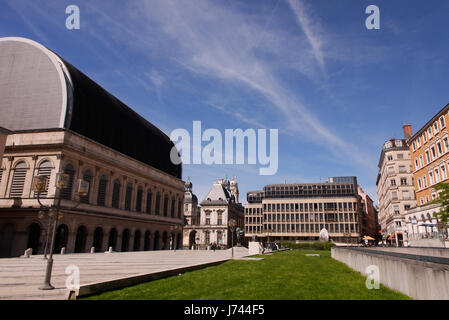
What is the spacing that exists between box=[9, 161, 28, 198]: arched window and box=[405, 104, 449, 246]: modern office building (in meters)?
50.2

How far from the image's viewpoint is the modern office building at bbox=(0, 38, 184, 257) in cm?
3641

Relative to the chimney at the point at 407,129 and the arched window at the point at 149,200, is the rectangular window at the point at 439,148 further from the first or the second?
the arched window at the point at 149,200

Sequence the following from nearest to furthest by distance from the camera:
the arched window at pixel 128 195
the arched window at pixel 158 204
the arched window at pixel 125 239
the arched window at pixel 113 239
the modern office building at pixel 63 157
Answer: the modern office building at pixel 63 157, the arched window at pixel 113 239, the arched window at pixel 125 239, the arched window at pixel 128 195, the arched window at pixel 158 204

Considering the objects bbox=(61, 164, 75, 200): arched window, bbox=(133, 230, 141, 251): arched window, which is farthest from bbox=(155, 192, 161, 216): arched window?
bbox=(61, 164, 75, 200): arched window

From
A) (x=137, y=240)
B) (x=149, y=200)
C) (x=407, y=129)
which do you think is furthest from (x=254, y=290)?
(x=407, y=129)

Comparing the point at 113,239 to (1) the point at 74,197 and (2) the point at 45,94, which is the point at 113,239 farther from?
(2) the point at 45,94

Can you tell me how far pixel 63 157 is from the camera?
3772 cm

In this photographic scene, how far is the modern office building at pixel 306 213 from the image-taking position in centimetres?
9450

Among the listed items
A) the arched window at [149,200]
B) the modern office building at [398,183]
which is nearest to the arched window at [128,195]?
the arched window at [149,200]

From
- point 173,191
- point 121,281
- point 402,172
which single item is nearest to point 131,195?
point 173,191

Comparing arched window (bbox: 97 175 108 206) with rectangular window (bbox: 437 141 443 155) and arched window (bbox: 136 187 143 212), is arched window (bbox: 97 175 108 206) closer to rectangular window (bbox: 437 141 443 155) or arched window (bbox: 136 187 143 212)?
arched window (bbox: 136 187 143 212)

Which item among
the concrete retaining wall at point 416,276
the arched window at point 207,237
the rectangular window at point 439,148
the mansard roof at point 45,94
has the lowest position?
the arched window at point 207,237

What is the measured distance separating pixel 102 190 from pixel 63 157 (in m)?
9.59

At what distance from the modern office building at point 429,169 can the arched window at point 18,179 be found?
165 feet
